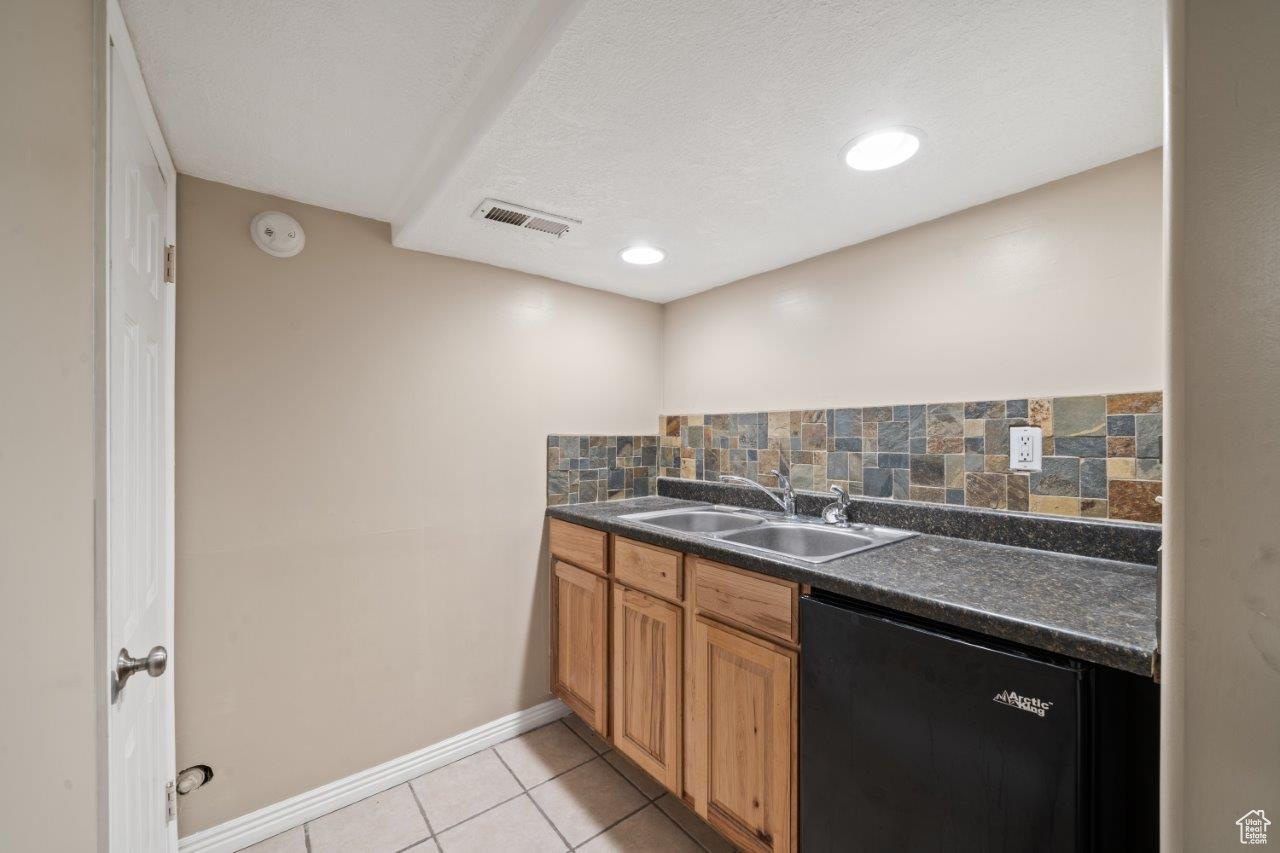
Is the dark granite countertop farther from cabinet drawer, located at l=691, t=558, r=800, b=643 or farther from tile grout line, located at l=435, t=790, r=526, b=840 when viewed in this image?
tile grout line, located at l=435, t=790, r=526, b=840

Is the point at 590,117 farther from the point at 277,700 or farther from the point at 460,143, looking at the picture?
the point at 277,700

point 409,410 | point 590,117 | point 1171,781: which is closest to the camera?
point 1171,781

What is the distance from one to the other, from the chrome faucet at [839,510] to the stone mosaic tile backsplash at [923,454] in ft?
0.22

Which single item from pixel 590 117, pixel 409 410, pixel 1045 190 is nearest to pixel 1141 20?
pixel 1045 190

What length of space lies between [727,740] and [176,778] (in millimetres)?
1594

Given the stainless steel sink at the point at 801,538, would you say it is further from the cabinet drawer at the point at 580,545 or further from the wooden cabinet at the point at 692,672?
the cabinet drawer at the point at 580,545

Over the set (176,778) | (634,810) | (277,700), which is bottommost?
(634,810)

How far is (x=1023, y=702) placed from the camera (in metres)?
0.87

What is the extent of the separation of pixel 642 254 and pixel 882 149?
942mm

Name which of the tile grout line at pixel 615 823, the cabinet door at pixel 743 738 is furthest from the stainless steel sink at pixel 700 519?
the tile grout line at pixel 615 823

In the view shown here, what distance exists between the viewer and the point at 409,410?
1.91m

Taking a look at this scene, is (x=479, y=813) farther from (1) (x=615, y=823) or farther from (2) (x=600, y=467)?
(2) (x=600, y=467)

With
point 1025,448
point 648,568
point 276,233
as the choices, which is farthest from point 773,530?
point 276,233

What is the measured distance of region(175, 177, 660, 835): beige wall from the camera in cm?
153
